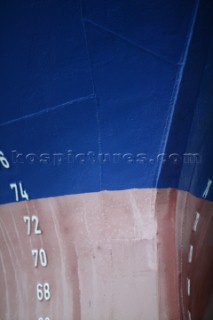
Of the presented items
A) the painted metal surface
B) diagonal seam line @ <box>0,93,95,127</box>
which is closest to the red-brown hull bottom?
the painted metal surface

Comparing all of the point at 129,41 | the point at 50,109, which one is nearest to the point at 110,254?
the point at 50,109

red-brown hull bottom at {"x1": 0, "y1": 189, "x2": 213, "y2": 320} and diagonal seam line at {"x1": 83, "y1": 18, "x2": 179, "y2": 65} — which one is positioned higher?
diagonal seam line at {"x1": 83, "y1": 18, "x2": 179, "y2": 65}

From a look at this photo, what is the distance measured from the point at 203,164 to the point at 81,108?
55cm

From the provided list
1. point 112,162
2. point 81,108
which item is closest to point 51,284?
point 112,162

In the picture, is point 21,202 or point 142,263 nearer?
point 142,263

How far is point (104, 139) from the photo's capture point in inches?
64.4

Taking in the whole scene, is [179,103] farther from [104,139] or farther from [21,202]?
[21,202]

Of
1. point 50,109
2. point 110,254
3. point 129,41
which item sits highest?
point 129,41

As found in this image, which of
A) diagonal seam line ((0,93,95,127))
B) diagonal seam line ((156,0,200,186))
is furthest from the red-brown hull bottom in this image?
diagonal seam line ((0,93,95,127))

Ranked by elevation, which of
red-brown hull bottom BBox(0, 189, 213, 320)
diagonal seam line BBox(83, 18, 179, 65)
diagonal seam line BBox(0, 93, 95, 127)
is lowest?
red-brown hull bottom BBox(0, 189, 213, 320)

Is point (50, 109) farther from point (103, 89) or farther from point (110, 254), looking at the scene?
point (110, 254)

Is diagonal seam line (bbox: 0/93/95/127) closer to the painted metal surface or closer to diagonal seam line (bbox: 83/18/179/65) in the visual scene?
the painted metal surface

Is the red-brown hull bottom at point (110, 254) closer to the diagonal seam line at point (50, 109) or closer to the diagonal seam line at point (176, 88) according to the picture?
the diagonal seam line at point (176, 88)

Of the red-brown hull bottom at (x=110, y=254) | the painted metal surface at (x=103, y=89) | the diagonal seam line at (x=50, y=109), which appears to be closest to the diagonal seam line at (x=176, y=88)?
the painted metal surface at (x=103, y=89)
